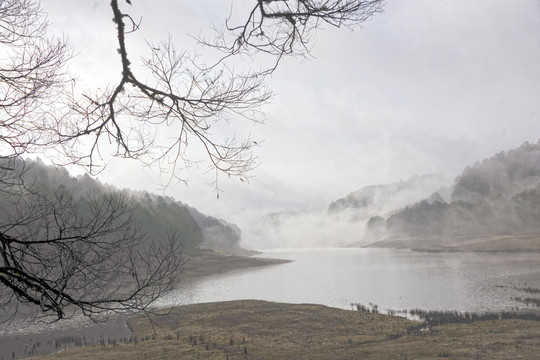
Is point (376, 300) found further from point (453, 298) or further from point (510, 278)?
point (510, 278)

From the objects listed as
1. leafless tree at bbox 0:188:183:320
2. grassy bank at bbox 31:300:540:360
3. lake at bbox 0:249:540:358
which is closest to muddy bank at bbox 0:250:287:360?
lake at bbox 0:249:540:358

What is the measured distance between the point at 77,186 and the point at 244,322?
72.4 meters

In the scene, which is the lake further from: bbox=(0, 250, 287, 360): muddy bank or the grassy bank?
the grassy bank

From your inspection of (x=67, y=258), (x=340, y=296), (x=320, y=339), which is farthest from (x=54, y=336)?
(x=67, y=258)

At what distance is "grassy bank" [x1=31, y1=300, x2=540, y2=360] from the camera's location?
19297 millimetres

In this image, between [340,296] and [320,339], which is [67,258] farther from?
[340,296]

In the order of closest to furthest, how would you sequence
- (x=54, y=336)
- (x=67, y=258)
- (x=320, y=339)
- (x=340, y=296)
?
(x=67, y=258) < (x=320, y=339) < (x=54, y=336) < (x=340, y=296)

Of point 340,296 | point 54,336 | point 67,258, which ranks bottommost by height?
point 340,296

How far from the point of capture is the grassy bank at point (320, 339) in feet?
63.3

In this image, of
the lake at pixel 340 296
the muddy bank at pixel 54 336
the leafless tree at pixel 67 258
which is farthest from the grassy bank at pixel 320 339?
the leafless tree at pixel 67 258

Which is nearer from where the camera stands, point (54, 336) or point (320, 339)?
point (320, 339)

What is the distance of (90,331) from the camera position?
30469 millimetres

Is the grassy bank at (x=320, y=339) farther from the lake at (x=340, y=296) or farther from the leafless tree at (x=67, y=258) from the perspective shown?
the leafless tree at (x=67, y=258)

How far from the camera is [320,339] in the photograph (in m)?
24.0
